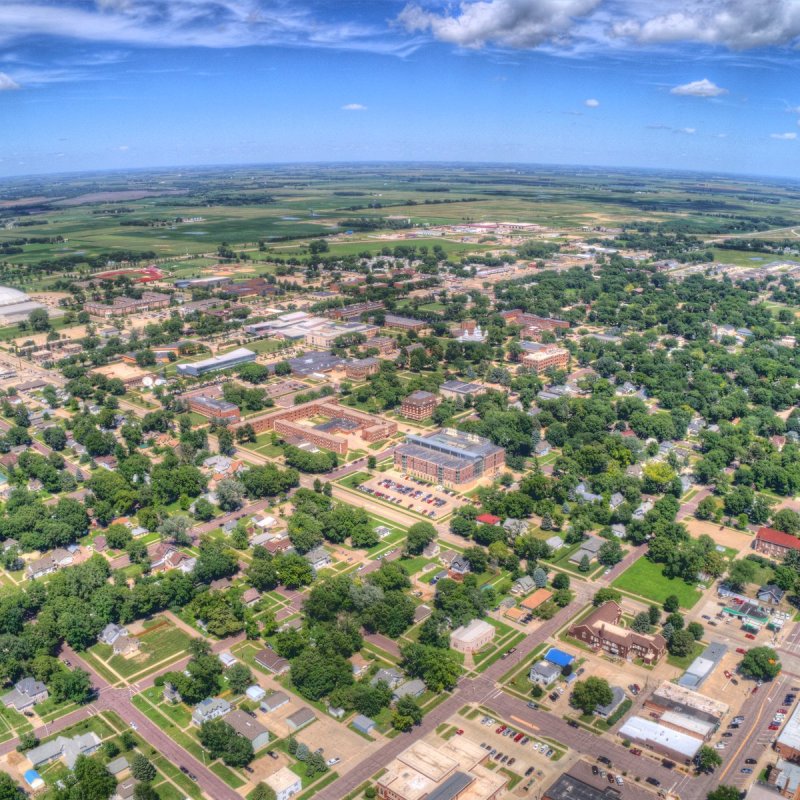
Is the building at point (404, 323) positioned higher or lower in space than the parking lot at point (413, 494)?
higher

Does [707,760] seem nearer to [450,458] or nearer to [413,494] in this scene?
[413,494]

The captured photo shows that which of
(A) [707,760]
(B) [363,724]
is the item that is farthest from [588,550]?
(B) [363,724]

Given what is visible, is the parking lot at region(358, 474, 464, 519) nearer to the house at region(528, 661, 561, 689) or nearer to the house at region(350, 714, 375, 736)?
the house at region(528, 661, 561, 689)

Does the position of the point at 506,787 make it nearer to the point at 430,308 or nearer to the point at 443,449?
the point at 443,449

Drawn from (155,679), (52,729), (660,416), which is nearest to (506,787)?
(155,679)

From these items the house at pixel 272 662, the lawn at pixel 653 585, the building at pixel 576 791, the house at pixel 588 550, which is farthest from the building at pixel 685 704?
the house at pixel 272 662

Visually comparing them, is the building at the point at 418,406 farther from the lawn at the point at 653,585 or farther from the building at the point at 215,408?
the lawn at the point at 653,585

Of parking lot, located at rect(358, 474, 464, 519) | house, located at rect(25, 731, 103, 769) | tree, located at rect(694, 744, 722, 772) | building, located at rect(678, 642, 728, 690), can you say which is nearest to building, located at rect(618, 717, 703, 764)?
tree, located at rect(694, 744, 722, 772)
